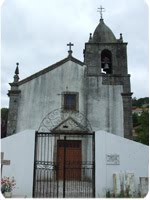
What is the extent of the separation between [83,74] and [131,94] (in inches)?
115

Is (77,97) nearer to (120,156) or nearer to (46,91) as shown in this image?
(46,91)

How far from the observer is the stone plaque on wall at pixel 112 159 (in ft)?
30.3

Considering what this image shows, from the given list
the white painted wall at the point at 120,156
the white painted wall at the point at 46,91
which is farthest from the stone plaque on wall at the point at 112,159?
the white painted wall at the point at 46,91

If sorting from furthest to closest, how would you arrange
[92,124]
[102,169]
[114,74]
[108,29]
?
[108,29], [114,74], [92,124], [102,169]

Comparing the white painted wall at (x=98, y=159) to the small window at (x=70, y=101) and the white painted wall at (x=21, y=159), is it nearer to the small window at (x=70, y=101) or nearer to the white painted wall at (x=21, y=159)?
the white painted wall at (x=21, y=159)

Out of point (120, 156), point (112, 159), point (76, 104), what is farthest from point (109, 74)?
point (112, 159)

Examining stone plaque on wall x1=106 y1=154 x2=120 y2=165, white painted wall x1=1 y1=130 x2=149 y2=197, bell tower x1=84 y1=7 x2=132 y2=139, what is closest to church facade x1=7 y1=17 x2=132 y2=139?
bell tower x1=84 y1=7 x2=132 y2=139

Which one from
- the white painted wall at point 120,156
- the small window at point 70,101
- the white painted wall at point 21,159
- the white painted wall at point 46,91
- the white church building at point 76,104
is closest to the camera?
the white painted wall at point 21,159

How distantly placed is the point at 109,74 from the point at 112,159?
285 inches

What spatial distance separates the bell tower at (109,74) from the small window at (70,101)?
2.92 ft

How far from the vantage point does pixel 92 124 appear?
1460cm

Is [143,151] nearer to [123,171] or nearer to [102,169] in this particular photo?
[123,171]

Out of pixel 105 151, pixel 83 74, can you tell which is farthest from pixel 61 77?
pixel 105 151

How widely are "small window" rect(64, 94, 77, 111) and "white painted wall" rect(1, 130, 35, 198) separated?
238 inches
